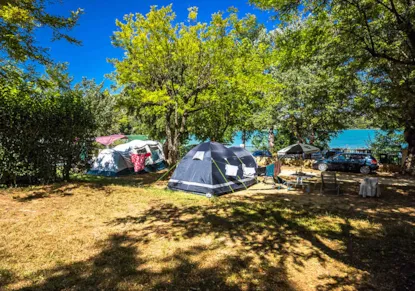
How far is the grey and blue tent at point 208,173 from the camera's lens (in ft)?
31.9

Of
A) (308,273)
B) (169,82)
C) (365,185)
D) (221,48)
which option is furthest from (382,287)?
(169,82)

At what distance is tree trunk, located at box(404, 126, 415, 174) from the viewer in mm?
15547

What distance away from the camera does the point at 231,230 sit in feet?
18.5

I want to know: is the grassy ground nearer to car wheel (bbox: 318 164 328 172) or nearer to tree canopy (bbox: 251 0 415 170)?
tree canopy (bbox: 251 0 415 170)

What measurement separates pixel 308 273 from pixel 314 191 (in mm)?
7833

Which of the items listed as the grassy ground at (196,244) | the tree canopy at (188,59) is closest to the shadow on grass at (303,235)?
the grassy ground at (196,244)

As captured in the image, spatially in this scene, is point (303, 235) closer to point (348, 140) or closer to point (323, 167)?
point (323, 167)

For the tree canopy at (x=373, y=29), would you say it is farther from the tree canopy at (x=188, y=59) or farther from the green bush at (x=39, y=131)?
the green bush at (x=39, y=131)

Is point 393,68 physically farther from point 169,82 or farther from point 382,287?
point 169,82

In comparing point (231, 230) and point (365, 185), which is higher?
point (365, 185)

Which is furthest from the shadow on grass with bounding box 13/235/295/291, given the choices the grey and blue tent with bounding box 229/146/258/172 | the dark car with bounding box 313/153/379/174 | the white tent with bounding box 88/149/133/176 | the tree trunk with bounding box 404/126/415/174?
the tree trunk with bounding box 404/126/415/174

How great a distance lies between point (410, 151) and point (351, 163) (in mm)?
3515

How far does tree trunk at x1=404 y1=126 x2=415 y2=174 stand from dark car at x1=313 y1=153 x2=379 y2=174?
5.69ft

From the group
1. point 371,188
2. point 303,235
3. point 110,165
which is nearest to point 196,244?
point 303,235
